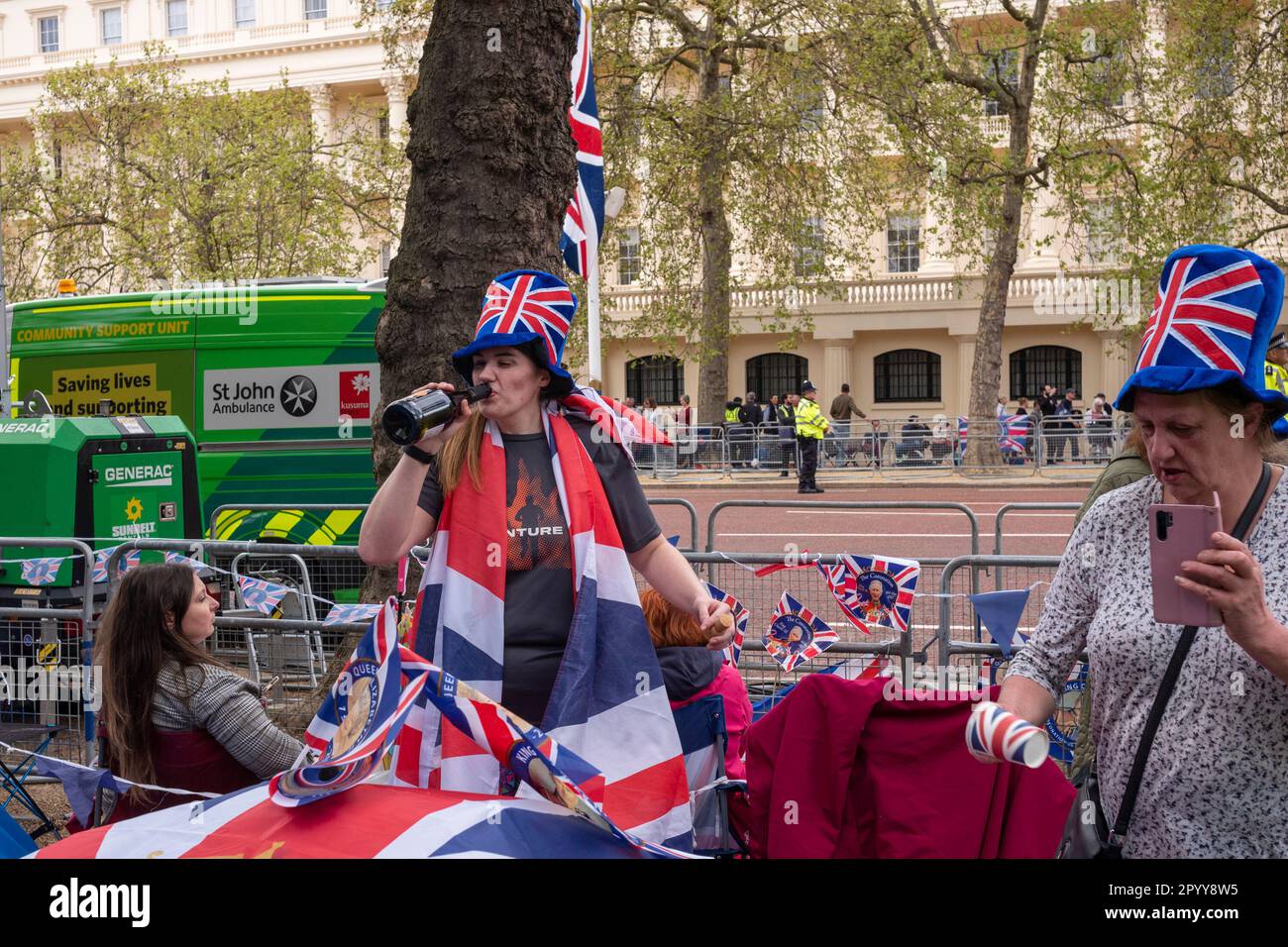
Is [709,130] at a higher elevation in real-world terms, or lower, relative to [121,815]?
higher

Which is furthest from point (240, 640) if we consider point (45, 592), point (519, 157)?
point (519, 157)

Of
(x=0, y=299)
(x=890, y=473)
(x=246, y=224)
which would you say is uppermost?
(x=246, y=224)

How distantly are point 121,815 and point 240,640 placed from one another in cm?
404

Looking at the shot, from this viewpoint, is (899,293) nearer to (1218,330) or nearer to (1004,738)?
(1218,330)

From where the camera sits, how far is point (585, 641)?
3.26m

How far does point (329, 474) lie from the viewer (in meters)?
12.0

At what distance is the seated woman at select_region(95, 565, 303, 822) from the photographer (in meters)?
3.77

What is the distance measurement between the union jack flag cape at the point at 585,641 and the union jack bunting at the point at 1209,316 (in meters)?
1.41

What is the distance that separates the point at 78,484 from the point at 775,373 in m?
41.3

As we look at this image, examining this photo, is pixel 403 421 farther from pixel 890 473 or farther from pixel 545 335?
pixel 890 473

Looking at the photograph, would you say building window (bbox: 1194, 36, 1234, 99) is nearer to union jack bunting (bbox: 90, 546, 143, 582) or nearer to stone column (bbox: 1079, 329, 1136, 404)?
stone column (bbox: 1079, 329, 1136, 404)

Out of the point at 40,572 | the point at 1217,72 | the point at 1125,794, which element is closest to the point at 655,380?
the point at 1217,72

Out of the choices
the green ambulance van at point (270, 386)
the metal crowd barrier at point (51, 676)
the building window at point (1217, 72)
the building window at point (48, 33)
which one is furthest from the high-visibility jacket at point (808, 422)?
the building window at point (48, 33)

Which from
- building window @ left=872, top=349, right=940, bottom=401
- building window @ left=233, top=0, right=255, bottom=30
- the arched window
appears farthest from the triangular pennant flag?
building window @ left=233, top=0, right=255, bottom=30
